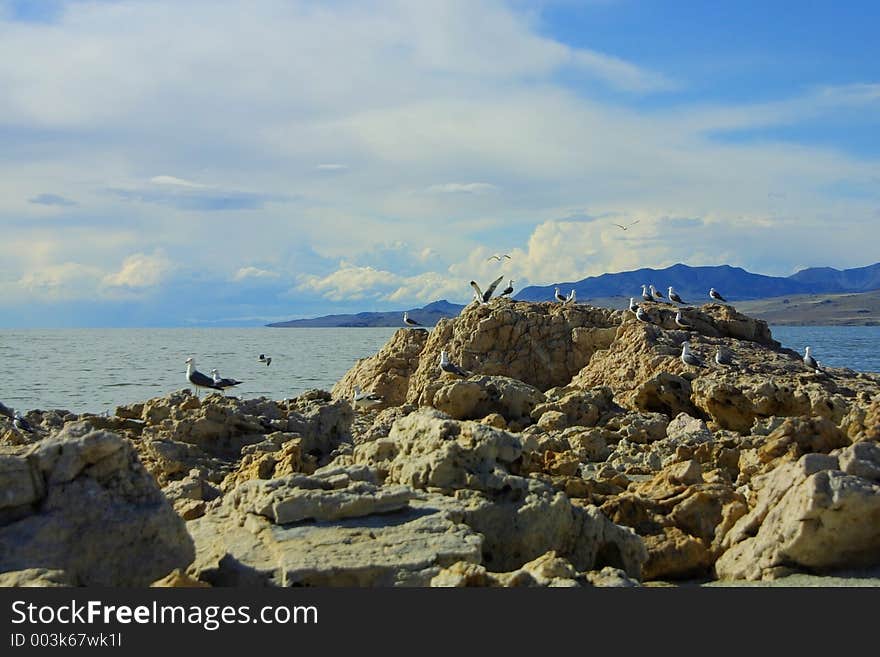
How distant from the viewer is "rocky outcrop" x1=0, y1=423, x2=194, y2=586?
575 cm

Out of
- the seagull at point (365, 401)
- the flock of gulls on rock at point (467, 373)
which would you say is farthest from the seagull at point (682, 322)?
the seagull at point (365, 401)

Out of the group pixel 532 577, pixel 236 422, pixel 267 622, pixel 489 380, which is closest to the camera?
pixel 267 622

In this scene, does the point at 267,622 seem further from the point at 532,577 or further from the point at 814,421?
the point at 814,421

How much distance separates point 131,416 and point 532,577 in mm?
12825

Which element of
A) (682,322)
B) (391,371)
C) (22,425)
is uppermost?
(682,322)

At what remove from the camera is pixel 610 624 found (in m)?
5.26

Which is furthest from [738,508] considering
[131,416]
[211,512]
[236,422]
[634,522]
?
[131,416]

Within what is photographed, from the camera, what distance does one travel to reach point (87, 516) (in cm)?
596

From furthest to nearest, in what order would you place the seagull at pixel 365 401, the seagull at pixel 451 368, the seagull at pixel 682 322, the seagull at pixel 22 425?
the seagull at pixel 682 322 → the seagull at pixel 365 401 → the seagull at pixel 451 368 → the seagull at pixel 22 425

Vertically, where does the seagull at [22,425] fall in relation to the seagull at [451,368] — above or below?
below

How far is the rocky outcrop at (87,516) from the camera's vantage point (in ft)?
18.9

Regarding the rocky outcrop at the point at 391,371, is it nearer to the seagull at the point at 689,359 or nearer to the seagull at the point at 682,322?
the seagull at the point at 682,322

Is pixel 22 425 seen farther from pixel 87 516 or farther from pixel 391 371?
pixel 87 516

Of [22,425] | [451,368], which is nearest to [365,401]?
[451,368]
